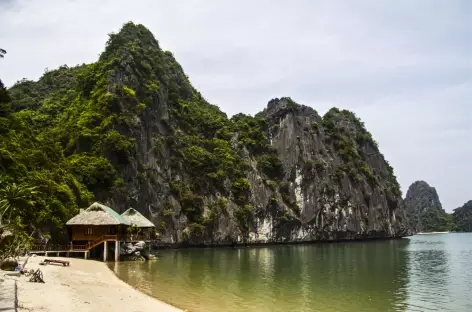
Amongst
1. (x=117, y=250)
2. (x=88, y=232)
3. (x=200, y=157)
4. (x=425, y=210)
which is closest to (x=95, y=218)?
(x=88, y=232)

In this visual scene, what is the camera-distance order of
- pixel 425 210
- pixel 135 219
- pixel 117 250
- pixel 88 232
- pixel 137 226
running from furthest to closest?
pixel 425 210
pixel 135 219
pixel 137 226
pixel 88 232
pixel 117 250

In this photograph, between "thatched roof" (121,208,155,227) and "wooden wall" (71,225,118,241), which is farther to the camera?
"thatched roof" (121,208,155,227)

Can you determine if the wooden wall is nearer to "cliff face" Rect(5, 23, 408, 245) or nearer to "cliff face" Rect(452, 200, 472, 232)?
"cliff face" Rect(5, 23, 408, 245)

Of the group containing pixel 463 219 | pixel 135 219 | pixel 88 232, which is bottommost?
pixel 463 219

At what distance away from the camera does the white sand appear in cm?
1179

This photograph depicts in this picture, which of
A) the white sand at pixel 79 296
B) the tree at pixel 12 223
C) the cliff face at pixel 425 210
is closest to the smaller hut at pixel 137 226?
the tree at pixel 12 223

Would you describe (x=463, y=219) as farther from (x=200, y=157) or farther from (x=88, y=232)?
(x=88, y=232)

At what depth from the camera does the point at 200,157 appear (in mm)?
60906

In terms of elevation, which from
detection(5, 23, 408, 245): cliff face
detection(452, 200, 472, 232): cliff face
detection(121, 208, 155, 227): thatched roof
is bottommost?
detection(452, 200, 472, 232): cliff face

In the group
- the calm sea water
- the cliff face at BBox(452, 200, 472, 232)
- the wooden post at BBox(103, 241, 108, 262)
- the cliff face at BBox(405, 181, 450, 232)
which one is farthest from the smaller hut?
the cliff face at BBox(452, 200, 472, 232)

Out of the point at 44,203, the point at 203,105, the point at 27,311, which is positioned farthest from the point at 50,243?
the point at 203,105

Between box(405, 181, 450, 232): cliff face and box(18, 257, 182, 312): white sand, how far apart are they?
152832mm

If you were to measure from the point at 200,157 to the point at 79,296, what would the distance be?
1841 inches

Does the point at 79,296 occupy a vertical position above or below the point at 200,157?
below
